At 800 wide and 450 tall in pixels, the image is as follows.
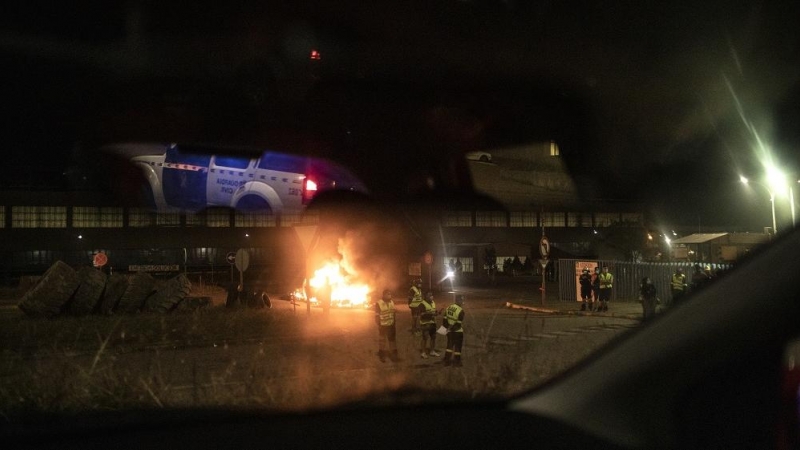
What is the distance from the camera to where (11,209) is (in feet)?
109

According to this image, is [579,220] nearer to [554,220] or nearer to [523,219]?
[554,220]

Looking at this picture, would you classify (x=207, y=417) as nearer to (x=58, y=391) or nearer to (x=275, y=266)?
(x=58, y=391)

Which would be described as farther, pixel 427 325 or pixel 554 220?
pixel 554 220

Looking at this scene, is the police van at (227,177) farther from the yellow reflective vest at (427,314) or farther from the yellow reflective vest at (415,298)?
the yellow reflective vest at (427,314)

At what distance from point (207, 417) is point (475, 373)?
10.4 ft

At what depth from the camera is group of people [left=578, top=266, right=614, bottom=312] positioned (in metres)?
19.4

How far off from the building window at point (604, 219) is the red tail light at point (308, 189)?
20.8 metres

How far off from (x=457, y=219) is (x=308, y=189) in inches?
618

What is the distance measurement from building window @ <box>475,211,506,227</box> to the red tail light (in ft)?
52.9

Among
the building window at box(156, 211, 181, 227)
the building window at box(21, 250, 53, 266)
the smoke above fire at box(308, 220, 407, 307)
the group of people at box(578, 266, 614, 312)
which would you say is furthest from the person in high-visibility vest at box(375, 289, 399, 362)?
the building window at box(21, 250, 53, 266)

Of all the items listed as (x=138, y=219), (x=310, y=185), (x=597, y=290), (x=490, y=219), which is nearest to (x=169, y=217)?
(x=138, y=219)

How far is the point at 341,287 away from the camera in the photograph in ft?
81.9

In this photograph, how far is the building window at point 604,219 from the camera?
33.8 m

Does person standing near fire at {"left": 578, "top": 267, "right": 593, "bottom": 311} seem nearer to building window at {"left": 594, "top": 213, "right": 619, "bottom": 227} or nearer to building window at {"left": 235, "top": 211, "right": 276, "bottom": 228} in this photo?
building window at {"left": 235, "top": 211, "right": 276, "bottom": 228}
